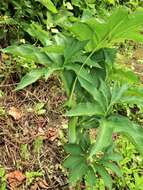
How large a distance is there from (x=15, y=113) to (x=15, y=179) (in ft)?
→ 1.88

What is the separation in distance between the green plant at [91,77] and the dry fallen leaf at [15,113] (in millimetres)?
746

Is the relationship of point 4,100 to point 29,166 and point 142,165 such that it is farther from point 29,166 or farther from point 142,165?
point 142,165

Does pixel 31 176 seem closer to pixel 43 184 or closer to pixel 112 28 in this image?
pixel 43 184

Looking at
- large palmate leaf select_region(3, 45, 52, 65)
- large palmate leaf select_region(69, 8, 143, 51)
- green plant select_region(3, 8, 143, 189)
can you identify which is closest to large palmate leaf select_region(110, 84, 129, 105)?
green plant select_region(3, 8, 143, 189)

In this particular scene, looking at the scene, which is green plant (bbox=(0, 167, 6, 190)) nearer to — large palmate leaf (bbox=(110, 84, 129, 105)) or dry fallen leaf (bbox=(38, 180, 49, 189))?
dry fallen leaf (bbox=(38, 180, 49, 189))

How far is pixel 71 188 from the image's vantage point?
107 inches

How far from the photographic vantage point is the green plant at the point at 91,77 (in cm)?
197

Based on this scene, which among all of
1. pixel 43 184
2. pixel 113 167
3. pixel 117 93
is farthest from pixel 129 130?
pixel 43 184

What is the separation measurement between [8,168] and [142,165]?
100 cm

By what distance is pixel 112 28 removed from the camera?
197 centimetres

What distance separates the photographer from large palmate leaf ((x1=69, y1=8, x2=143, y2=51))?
1.88 meters

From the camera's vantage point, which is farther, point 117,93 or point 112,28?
point 117,93

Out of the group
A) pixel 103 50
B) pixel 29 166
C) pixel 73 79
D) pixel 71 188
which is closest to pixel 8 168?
pixel 29 166

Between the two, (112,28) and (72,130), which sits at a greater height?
(112,28)
